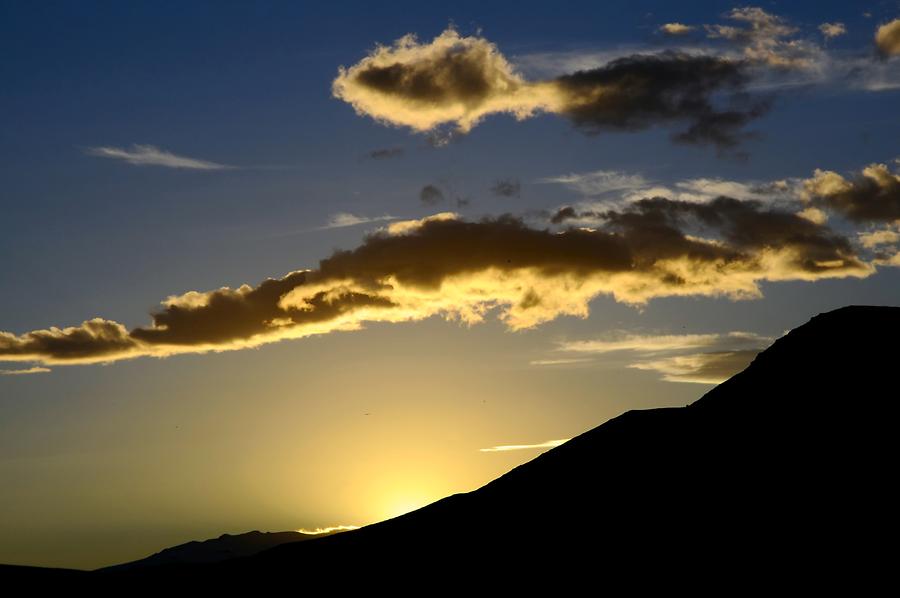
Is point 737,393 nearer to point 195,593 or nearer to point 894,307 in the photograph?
point 894,307

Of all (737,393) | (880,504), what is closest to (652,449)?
(737,393)

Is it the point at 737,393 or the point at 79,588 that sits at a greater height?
the point at 737,393

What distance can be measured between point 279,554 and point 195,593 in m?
14.6

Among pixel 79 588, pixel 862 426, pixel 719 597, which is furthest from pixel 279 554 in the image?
pixel 862 426

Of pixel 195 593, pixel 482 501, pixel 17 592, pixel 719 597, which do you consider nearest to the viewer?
pixel 719 597

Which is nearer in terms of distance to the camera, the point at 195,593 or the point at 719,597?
the point at 719,597

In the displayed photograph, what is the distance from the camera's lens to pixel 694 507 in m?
106

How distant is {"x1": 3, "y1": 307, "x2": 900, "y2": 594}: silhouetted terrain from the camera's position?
94.6 metres

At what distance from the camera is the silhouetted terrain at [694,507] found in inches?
3725

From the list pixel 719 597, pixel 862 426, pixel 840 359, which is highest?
pixel 840 359

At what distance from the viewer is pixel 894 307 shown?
120 m

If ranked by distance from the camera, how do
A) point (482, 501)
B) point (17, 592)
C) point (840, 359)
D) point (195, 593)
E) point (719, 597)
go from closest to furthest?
1. point (719, 597)
2. point (17, 592)
3. point (195, 593)
4. point (840, 359)
5. point (482, 501)

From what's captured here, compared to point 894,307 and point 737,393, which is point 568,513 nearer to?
point 737,393

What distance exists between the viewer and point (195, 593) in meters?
109
